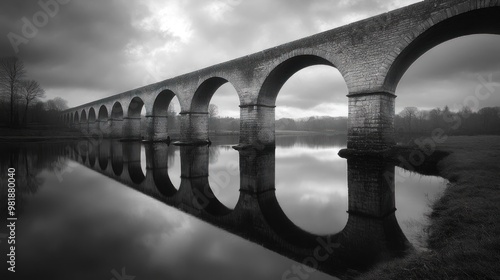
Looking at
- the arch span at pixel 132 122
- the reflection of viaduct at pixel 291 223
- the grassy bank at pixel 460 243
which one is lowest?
the reflection of viaduct at pixel 291 223

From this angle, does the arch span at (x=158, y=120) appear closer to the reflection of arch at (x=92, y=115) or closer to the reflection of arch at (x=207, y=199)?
the reflection of arch at (x=207, y=199)

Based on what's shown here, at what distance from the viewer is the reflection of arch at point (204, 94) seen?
750 inches

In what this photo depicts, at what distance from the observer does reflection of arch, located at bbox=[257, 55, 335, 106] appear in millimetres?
13613

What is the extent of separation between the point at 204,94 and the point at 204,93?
11 cm

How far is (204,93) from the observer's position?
66.3 ft

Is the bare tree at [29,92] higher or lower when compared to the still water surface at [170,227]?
higher

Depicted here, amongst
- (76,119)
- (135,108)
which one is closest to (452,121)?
(135,108)

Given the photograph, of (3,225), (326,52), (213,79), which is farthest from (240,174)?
(213,79)

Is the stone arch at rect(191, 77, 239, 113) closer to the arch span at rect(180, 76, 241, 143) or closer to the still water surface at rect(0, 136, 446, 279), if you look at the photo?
the arch span at rect(180, 76, 241, 143)

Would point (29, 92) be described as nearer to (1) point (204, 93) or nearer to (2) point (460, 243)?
(1) point (204, 93)

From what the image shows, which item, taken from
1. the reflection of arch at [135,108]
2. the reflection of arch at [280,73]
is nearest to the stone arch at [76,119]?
the reflection of arch at [135,108]

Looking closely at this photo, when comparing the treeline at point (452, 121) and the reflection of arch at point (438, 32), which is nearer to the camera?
the reflection of arch at point (438, 32)

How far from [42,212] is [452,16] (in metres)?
12.5

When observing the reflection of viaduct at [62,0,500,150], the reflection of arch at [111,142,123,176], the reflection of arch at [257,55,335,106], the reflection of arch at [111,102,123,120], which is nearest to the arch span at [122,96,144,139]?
the reflection of arch at [111,102,123,120]
